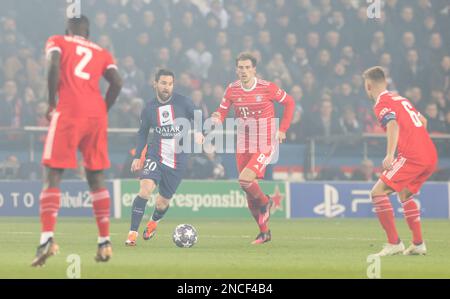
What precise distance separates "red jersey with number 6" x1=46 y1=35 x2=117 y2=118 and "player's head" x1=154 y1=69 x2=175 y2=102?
3512mm

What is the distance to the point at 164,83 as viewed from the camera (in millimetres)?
13461

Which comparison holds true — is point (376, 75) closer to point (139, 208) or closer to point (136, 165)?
point (136, 165)

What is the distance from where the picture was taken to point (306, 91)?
22.4 meters

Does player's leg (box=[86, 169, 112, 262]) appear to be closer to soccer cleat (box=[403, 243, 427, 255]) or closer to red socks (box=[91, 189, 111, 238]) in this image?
red socks (box=[91, 189, 111, 238])

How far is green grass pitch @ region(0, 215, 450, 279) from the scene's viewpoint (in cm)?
962

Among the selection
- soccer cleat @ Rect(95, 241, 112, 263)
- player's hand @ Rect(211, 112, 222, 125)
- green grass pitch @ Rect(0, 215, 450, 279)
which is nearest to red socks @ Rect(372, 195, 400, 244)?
green grass pitch @ Rect(0, 215, 450, 279)

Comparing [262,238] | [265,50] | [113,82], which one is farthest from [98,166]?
[265,50]

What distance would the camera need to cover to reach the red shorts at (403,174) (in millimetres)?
11727

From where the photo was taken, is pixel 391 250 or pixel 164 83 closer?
pixel 391 250

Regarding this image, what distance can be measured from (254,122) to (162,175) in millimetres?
1472

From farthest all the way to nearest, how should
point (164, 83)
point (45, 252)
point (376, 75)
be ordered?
point (164, 83)
point (376, 75)
point (45, 252)

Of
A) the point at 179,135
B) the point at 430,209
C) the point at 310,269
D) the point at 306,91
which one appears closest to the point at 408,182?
the point at 310,269
